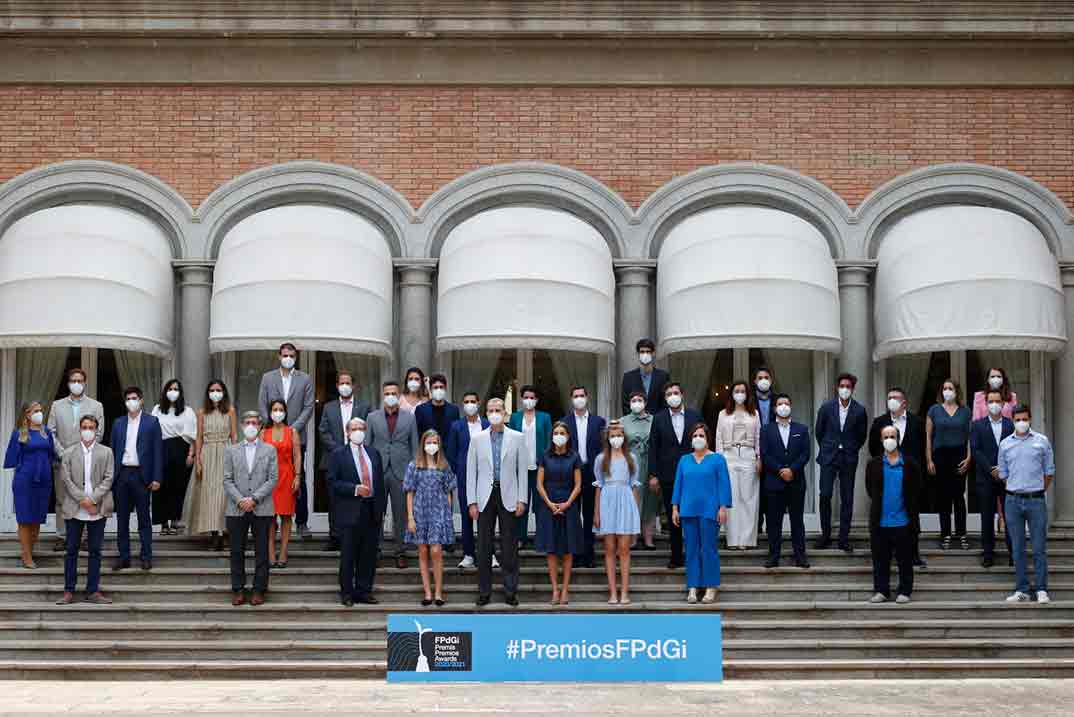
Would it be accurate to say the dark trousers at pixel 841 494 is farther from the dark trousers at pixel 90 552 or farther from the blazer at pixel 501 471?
the dark trousers at pixel 90 552

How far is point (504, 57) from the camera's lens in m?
17.4

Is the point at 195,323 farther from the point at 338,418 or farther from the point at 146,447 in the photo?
the point at 338,418

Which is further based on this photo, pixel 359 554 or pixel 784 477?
pixel 784 477

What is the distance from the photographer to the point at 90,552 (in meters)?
13.8

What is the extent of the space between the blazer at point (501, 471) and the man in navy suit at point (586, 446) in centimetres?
66

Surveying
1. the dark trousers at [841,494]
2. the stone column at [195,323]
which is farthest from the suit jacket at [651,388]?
the stone column at [195,323]

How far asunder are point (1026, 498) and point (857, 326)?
11.6 feet

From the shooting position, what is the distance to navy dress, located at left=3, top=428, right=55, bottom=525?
1464cm

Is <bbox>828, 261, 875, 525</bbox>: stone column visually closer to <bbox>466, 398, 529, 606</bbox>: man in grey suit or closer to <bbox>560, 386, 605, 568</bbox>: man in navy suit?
<bbox>560, 386, 605, 568</bbox>: man in navy suit

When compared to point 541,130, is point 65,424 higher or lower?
lower

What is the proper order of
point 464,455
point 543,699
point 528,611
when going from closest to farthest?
point 543,699 → point 528,611 → point 464,455

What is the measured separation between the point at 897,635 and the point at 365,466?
525cm

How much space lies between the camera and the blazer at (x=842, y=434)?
602 inches

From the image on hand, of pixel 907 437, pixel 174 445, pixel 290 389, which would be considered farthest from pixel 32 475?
pixel 907 437
